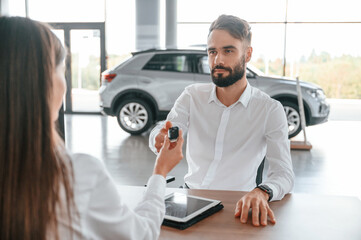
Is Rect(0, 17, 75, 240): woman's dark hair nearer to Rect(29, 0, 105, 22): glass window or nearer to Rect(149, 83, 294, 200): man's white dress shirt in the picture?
Rect(149, 83, 294, 200): man's white dress shirt

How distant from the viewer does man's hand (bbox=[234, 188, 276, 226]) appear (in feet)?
3.93

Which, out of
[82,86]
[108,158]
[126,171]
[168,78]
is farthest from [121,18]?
[126,171]

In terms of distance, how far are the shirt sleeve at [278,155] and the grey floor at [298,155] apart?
6.65ft

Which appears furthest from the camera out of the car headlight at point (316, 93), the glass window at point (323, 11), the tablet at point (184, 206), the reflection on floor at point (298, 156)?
the glass window at point (323, 11)

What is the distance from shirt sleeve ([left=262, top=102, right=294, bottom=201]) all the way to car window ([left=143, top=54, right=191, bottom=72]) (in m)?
4.33

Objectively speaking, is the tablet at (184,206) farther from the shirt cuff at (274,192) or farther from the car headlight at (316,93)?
the car headlight at (316,93)

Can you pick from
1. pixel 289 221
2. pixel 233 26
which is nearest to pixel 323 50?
pixel 233 26

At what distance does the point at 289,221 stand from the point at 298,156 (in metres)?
3.92

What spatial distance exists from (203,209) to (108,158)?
360 centimetres

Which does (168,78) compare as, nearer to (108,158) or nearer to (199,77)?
(199,77)

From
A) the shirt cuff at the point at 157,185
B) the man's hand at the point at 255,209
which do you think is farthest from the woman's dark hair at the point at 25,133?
the man's hand at the point at 255,209

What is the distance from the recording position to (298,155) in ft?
16.4

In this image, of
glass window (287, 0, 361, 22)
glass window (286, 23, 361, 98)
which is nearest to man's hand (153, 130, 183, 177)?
glass window (286, 23, 361, 98)

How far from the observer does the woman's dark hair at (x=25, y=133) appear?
699 millimetres
